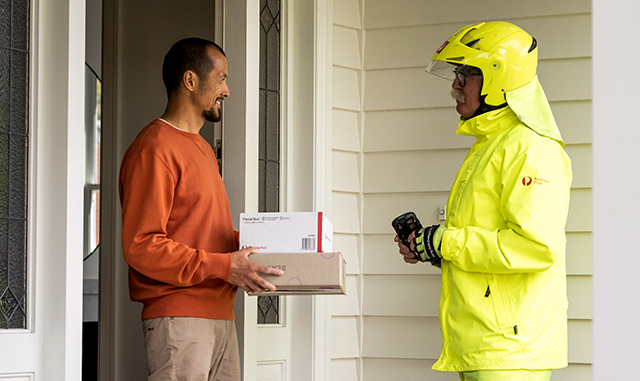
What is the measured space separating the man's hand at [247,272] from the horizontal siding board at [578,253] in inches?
64.6

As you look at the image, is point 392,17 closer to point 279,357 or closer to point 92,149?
point 279,357

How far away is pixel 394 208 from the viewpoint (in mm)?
3395

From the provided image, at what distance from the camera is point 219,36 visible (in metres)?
2.85

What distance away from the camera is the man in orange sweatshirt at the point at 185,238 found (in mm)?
2148

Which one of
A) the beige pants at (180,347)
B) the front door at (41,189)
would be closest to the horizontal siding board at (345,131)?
the beige pants at (180,347)

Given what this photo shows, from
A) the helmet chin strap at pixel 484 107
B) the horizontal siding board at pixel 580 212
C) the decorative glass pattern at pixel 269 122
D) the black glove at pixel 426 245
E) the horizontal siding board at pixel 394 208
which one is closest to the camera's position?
the black glove at pixel 426 245

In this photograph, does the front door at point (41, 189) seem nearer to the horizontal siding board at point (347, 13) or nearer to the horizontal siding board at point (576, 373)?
the horizontal siding board at point (347, 13)

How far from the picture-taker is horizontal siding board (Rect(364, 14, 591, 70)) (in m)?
3.25

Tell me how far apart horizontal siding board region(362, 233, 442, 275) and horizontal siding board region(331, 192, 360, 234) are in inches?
4.2

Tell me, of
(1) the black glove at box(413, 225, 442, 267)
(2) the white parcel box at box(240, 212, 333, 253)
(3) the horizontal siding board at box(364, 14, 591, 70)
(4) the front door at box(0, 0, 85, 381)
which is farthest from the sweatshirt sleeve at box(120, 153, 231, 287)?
(3) the horizontal siding board at box(364, 14, 591, 70)

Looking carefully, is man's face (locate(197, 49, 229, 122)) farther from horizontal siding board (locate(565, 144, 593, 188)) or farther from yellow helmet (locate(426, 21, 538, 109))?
horizontal siding board (locate(565, 144, 593, 188))

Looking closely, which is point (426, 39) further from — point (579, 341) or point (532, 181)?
point (579, 341)

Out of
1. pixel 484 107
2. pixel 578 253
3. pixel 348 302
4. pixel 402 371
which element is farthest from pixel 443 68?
pixel 402 371

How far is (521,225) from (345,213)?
1.30 m
